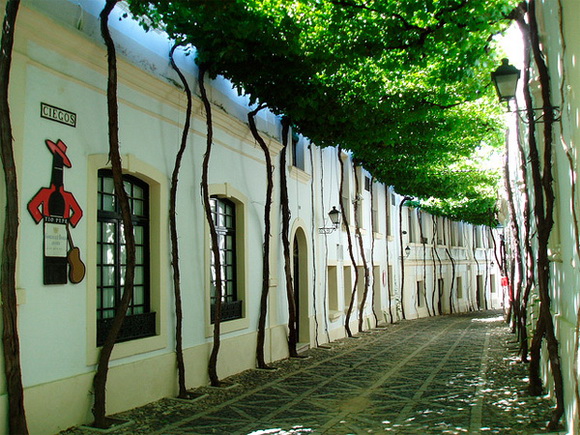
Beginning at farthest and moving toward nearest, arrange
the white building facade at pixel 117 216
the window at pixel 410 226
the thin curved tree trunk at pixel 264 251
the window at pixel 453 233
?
1. the window at pixel 453 233
2. the window at pixel 410 226
3. the thin curved tree trunk at pixel 264 251
4. the white building facade at pixel 117 216

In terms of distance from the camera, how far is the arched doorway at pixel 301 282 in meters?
15.2

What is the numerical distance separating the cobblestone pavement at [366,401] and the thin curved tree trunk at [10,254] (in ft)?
3.45

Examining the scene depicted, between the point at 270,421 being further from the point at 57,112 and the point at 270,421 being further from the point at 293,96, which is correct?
the point at 293,96

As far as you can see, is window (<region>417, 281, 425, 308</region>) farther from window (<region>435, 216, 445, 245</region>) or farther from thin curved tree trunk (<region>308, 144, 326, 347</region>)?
thin curved tree trunk (<region>308, 144, 326, 347</region>)

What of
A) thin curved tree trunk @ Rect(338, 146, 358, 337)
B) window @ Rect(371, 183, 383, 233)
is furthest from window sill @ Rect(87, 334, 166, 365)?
window @ Rect(371, 183, 383, 233)

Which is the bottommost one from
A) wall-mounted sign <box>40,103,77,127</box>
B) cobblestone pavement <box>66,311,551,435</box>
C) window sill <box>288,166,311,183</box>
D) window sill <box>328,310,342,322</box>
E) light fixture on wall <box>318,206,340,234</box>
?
cobblestone pavement <box>66,311,551,435</box>

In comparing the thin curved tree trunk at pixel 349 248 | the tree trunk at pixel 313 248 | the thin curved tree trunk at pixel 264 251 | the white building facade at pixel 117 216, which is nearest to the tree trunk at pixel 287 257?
the white building facade at pixel 117 216

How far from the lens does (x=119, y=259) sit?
8.22m

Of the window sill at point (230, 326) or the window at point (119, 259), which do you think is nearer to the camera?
the window at point (119, 259)

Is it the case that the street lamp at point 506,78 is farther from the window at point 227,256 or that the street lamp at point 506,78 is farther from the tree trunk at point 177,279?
the window at point 227,256

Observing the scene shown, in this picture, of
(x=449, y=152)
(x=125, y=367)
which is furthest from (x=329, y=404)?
(x=449, y=152)

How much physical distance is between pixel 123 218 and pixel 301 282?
8.52m

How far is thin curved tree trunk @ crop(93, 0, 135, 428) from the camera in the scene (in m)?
7.11

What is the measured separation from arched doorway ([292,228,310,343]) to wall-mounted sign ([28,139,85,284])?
8.45 m
